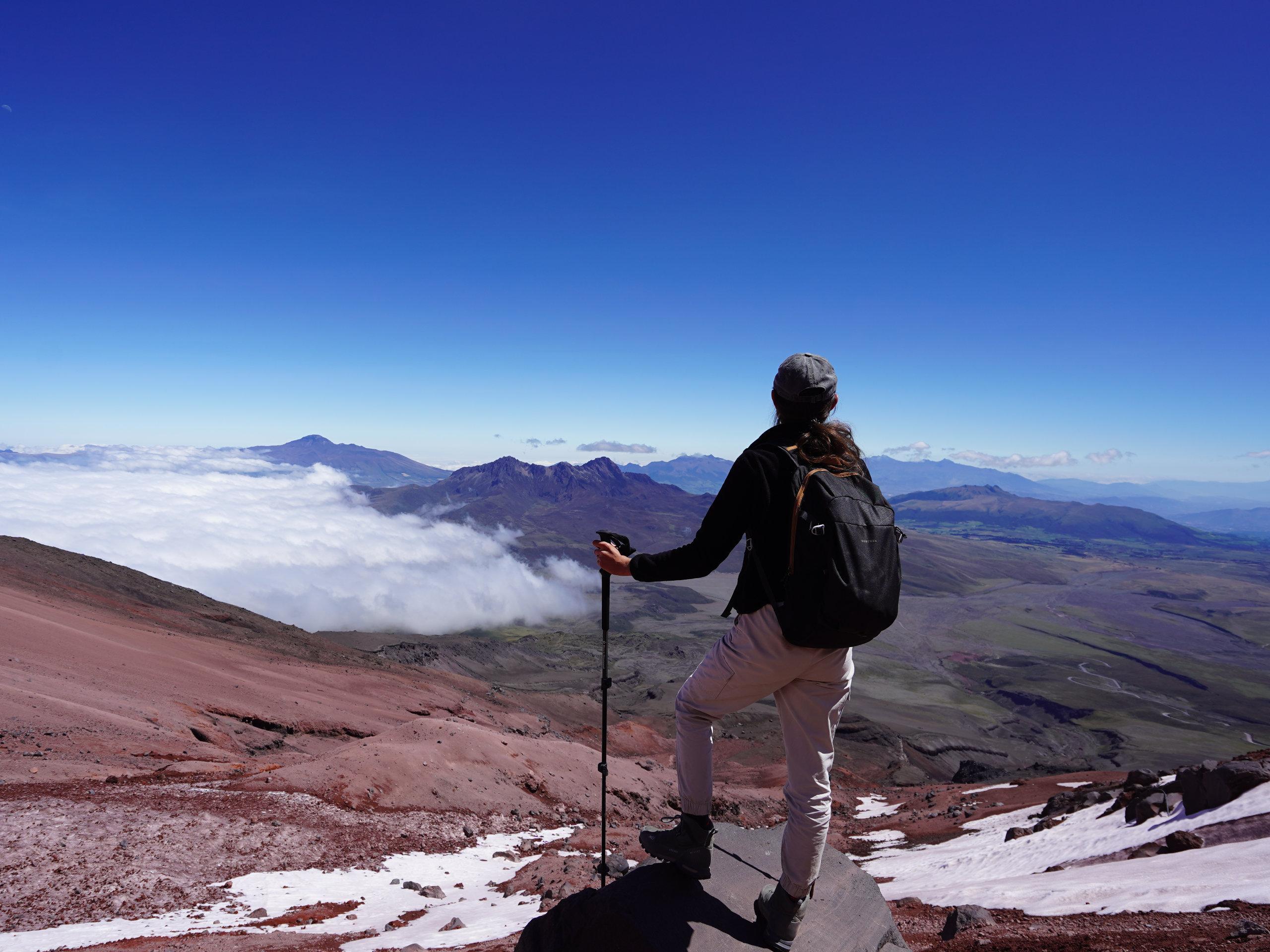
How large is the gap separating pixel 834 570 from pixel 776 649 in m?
0.45

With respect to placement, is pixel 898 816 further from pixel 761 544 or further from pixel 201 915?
pixel 761 544

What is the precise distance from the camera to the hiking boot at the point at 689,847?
3.20 m

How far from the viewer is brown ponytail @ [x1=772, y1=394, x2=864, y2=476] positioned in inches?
111

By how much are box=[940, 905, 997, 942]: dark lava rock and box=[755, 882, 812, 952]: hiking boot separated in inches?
98.6

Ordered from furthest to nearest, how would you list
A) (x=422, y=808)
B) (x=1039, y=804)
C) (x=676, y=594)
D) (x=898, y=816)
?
(x=676, y=594)
(x=898, y=816)
(x=1039, y=804)
(x=422, y=808)

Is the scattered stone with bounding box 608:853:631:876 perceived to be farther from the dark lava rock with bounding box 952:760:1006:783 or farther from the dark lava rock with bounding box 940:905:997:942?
the dark lava rock with bounding box 952:760:1006:783

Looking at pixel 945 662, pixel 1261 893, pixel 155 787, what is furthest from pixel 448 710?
pixel 945 662

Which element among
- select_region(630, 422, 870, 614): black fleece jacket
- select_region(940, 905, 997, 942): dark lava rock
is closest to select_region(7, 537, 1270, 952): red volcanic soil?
select_region(940, 905, 997, 942): dark lava rock

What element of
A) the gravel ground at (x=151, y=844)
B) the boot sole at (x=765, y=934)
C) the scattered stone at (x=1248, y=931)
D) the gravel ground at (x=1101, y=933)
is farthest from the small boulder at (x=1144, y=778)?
the gravel ground at (x=151, y=844)

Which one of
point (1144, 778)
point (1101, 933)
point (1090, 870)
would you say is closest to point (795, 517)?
point (1101, 933)

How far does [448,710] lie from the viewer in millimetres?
31594

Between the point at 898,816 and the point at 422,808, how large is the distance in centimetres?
1381

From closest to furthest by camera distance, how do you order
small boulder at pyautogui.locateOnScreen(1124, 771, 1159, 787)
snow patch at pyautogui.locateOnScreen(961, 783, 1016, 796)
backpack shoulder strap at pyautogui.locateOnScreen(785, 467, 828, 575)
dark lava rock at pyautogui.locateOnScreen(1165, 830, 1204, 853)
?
backpack shoulder strap at pyautogui.locateOnScreen(785, 467, 828, 575)
dark lava rock at pyautogui.locateOnScreen(1165, 830, 1204, 853)
small boulder at pyautogui.locateOnScreen(1124, 771, 1159, 787)
snow patch at pyautogui.locateOnScreen(961, 783, 1016, 796)

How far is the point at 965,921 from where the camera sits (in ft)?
16.2
